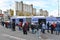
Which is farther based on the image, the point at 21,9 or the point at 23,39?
the point at 21,9

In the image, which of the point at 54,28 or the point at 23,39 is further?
the point at 54,28

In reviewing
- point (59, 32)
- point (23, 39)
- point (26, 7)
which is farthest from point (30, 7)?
point (23, 39)

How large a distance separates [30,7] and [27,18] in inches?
3217

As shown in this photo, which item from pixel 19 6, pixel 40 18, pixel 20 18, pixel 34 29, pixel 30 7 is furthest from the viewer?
pixel 30 7

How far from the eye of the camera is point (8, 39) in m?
19.5

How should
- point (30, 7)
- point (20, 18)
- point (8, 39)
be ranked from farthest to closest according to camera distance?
point (30, 7) < point (20, 18) < point (8, 39)

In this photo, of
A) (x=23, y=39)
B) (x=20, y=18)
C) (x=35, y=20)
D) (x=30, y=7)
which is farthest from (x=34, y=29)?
(x=30, y=7)

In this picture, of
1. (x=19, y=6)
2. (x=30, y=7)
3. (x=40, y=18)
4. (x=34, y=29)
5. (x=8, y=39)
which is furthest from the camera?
(x=30, y=7)

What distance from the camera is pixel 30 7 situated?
124m

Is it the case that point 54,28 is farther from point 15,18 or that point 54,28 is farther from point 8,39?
point 15,18

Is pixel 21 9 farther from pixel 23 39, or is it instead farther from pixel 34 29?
pixel 23 39

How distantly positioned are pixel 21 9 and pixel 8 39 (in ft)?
314

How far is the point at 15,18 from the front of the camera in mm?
44438

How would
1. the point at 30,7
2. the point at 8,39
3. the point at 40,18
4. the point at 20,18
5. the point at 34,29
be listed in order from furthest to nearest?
the point at 30,7, the point at 20,18, the point at 40,18, the point at 34,29, the point at 8,39
